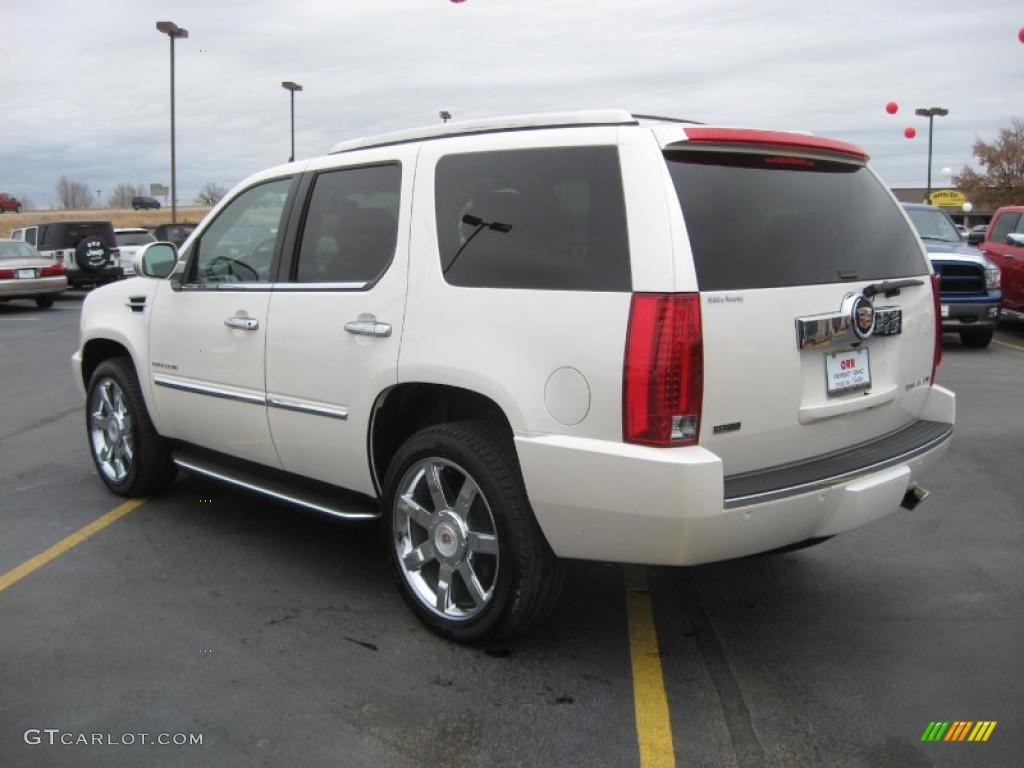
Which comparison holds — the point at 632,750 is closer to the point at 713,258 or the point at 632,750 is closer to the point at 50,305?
the point at 713,258

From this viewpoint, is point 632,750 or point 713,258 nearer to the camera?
point 632,750

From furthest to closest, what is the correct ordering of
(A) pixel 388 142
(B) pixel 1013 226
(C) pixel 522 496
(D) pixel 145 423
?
(B) pixel 1013 226, (D) pixel 145 423, (A) pixel 388 142, (C) pixel 522 496

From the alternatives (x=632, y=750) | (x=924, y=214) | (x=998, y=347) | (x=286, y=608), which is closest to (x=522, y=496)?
(x=632, y=750)

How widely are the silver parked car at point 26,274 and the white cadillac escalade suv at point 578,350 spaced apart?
1867 centimetres

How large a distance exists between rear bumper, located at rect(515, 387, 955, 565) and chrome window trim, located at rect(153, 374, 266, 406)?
5.62 feet

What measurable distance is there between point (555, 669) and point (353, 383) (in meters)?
1.38

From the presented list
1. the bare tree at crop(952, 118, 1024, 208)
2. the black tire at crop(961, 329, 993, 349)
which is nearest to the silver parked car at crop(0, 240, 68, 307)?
the black tire at crop(961, 329, 993, 349)

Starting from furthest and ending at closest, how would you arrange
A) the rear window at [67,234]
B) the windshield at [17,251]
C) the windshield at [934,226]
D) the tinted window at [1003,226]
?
the rear window at [67,234] < the windshield at [17,251] < the tinted window at [1003,226] < the windshield at [934,226]

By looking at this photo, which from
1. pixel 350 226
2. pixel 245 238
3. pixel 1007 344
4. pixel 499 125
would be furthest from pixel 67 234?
pixel 499 125

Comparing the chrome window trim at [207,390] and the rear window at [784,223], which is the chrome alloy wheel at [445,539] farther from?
the rear window at [784,223]

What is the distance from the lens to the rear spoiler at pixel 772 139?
3342mm

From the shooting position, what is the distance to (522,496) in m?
3.49

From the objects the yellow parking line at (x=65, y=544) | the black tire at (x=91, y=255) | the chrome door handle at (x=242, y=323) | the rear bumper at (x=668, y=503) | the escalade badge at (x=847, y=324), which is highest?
the black tire at (x=91, y=255)

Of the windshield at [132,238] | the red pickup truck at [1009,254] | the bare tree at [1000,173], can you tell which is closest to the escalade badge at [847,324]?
the red pickup truck at [1009,254]
